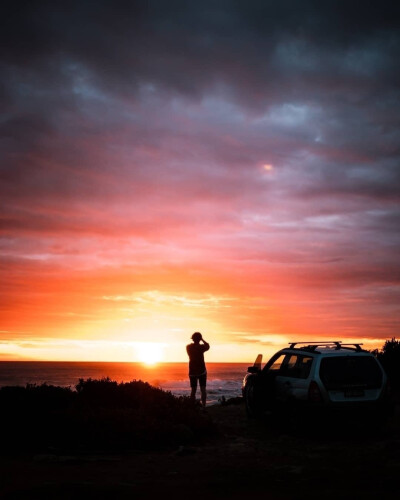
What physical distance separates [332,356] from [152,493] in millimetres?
5858

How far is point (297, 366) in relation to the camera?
41.7 feet

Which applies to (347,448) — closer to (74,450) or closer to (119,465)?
(119,465)

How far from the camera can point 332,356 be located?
1192 centimetres

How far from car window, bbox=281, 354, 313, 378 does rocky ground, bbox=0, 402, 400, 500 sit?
47.2 inches

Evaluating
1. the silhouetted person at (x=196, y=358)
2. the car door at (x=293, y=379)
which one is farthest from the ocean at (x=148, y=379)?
the car door at (x=293, y=379)

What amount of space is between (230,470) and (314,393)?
11.4ft

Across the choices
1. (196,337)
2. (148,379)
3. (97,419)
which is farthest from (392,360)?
(148,379)

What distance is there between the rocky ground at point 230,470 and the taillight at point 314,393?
2.73 feet

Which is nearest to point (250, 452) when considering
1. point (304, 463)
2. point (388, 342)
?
point (304, 463)

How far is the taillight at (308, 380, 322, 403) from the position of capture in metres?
11.6

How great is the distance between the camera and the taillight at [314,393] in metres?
11.6

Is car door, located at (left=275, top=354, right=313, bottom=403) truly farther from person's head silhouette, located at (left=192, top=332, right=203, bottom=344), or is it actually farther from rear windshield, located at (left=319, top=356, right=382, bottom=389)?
person's head silhouette, located at (left=192, top=332, right=203, bottom=344)

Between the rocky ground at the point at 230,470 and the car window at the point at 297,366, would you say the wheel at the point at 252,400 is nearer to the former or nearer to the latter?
the car window at the point at 297,366

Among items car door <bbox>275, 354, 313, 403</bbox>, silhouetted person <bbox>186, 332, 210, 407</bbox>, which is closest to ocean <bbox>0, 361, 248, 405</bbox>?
silhouetted person <bbox>186, 332, 210, 407</bbox>
